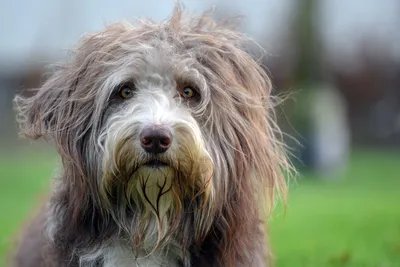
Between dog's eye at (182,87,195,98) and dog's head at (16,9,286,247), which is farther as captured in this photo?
dog's eye at (182,87,195,98)

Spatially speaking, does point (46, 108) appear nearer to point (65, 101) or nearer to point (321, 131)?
point (65, 101)

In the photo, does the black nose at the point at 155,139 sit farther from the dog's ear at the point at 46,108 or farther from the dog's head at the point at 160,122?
the dog's ear at the point at 46,108

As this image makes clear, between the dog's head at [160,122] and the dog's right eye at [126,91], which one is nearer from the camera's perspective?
the dog's head at [160,122]

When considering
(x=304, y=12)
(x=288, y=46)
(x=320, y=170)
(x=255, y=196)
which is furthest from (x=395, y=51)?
(x=255, y=196)

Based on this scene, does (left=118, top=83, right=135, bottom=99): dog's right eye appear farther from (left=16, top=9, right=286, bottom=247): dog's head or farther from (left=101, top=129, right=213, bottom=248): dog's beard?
(left=101, top=129, right=213, bottom=248): dog's beard

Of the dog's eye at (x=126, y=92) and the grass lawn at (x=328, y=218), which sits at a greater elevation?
the dog's eye at (x=126, y=92)

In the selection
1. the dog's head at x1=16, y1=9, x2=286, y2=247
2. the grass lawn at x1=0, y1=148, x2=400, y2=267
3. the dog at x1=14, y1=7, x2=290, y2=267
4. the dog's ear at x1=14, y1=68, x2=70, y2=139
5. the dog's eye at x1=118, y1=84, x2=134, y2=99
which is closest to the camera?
the dog's head at x1=16, y1=9, x2=286, y2=247

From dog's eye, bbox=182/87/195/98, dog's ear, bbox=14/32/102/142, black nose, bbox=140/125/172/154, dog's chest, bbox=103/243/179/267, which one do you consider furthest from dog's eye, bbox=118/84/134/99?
dog's chest, bbox=103/243/179/267

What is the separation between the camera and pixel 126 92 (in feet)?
13.8

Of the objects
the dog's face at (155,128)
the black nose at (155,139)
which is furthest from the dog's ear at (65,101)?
the black nose at (155,139)

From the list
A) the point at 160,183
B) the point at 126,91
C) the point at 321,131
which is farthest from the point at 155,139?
the point at 321,131

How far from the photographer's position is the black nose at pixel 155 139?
12.5 ft

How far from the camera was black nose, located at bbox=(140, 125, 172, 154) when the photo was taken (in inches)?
150

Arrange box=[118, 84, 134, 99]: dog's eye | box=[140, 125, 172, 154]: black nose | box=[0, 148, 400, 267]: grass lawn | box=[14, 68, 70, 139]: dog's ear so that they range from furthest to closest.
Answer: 1. box=[0, 148, 400, 267]: grass lawn
2. box=[14, 68, 70, 139]: dog's ear
3. box=[118, 84, 134, 99]: dog's eye
4. box=[140, 125, 172, 154]: black nose
